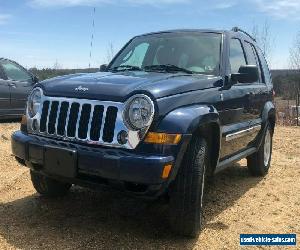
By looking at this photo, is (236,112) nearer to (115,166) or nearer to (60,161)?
(115,166)

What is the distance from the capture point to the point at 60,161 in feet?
12.3

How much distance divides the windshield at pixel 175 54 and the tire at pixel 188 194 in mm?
Answer: 1228

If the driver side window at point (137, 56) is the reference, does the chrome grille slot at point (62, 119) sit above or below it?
below

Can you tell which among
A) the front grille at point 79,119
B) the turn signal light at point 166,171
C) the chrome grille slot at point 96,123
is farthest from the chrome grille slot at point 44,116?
the turn signal light at point 166,171

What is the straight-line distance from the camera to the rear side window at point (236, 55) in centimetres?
520

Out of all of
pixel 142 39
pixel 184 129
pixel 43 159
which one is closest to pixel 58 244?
pixel 43 159

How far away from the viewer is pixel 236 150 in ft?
17.1

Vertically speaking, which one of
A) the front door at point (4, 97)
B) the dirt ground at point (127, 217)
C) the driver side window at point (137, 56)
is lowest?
the dirt ground at point (127, 217)

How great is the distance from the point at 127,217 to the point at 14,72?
756cm

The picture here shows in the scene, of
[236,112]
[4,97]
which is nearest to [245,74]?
[236,112]

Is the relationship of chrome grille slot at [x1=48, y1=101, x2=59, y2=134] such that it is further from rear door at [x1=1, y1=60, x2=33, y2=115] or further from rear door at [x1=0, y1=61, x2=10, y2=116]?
rear door at [x1=1, y1=60, x2=33, y2=115]

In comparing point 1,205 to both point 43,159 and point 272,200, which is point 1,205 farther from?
point 272,200

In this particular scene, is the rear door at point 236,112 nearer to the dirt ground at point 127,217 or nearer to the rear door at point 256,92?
the rear door at point 256,92

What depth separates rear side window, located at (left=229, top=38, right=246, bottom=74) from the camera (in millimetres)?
5202
